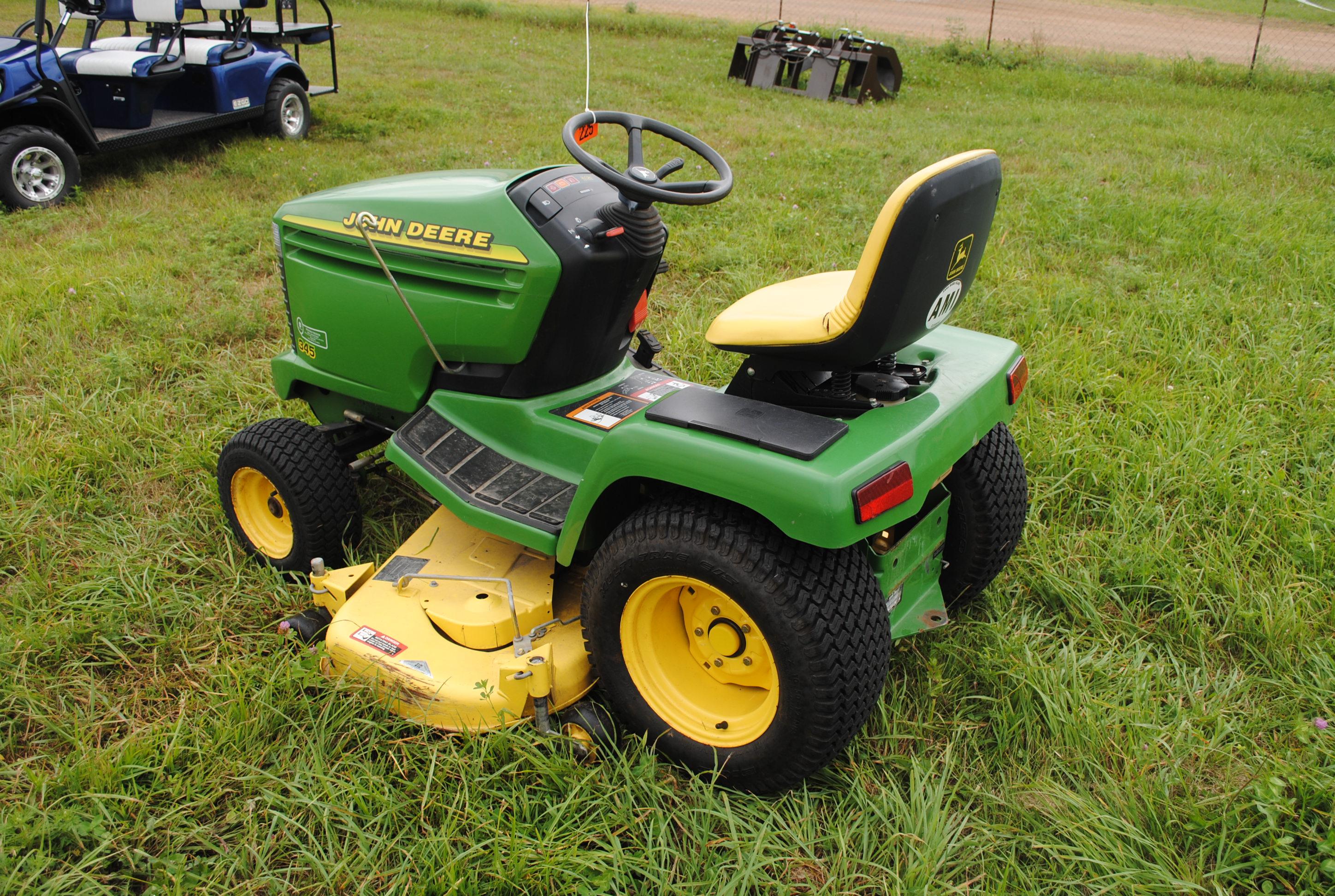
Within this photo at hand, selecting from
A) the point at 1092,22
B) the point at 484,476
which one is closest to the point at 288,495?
the point at 484,476

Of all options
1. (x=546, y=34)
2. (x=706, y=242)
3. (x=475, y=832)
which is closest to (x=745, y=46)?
(x=546, y=34)

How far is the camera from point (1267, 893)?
71.0 inches

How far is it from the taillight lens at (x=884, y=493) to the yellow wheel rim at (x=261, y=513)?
180 centimetres

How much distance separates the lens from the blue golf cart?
18.0 feet

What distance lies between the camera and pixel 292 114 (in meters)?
7.29

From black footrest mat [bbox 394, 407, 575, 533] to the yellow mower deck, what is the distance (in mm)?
191

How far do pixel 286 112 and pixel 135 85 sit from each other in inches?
49.2

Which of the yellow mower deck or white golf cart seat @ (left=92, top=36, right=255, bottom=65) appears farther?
white golf cart seat @ (left=92, top=36, right=255, bottom=65)

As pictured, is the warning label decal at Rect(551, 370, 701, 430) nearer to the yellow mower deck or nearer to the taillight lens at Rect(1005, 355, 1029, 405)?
the yellow mower deck

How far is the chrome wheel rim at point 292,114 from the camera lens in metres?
7.17

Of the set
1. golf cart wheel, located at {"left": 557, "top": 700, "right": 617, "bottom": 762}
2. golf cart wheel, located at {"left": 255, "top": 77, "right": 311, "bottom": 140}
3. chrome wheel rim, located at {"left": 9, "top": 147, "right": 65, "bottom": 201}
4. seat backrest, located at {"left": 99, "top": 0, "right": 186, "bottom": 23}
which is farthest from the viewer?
golf cart wheel, located at {"left": 255, "top": 77, "right": 311, "bottom": 140}

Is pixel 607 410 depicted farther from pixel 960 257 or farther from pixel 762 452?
pixel 960 257

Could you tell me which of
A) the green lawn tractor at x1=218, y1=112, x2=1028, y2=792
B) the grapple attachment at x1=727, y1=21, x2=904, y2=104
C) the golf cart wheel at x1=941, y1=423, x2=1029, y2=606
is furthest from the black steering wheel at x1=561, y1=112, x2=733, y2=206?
the grapple attachment at x1=727, y1=21, x2=904, y2=104

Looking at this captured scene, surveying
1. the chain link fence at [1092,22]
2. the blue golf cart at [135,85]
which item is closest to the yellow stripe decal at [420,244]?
the blue golf cart at [135,85]
